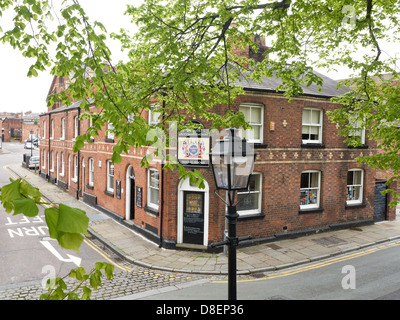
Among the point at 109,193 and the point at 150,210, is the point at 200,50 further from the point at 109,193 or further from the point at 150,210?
the point at 109,193

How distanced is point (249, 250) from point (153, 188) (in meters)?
5.39

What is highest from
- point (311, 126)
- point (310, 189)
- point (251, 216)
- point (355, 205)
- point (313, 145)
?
point (311, 126)

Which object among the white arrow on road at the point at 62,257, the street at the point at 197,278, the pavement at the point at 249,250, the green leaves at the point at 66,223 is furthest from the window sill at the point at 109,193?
the green leaves at the point at 66,223

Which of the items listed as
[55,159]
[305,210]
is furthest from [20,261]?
[55,159]

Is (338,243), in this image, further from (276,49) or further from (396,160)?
(276,49)

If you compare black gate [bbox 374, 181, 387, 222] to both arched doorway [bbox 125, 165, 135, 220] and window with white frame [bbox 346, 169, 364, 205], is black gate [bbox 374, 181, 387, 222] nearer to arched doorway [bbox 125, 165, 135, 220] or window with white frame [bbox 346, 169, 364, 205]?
window with white frame [bbox 346, 169, 364, 205]

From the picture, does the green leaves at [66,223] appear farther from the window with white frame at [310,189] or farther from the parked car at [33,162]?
the parked car at [33,162]

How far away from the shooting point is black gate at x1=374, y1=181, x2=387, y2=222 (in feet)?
62.4

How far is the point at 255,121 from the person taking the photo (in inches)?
571

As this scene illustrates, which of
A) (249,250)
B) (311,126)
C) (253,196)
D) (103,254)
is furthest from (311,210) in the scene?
(103,254)

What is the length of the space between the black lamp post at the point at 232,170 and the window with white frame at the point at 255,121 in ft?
29.7

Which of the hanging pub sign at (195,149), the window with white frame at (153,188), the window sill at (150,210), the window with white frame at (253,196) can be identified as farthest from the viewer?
the window with white frame at (153,188)

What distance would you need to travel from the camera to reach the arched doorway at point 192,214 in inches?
530

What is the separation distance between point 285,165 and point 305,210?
2687mm
